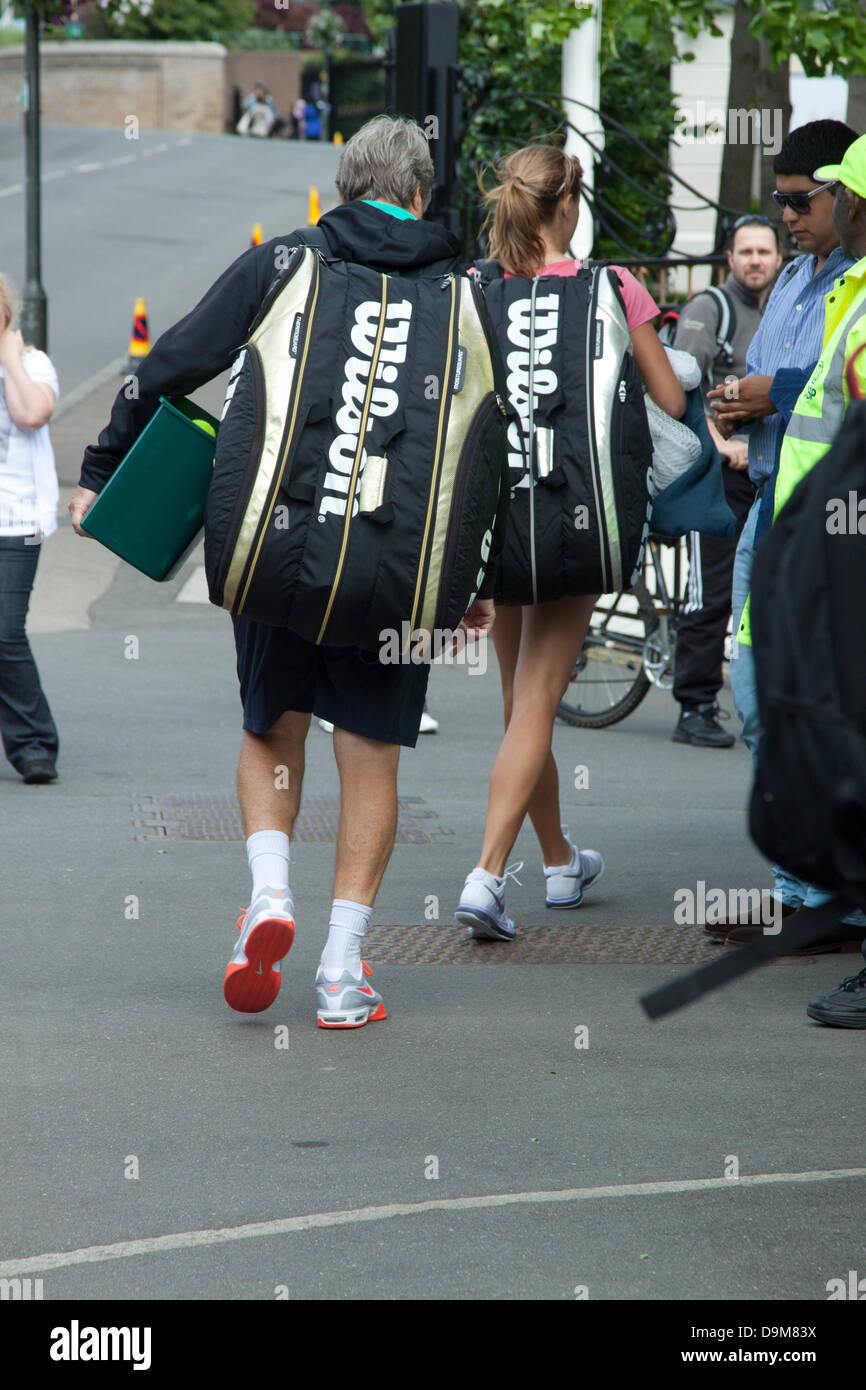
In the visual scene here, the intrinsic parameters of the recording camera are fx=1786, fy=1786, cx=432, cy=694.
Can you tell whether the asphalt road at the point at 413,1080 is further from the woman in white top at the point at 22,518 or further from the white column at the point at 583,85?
the white column at the point at 583,85

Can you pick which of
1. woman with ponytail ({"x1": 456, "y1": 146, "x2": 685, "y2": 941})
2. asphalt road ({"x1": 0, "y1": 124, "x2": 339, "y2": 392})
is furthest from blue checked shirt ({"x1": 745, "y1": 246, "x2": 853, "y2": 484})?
asphalt road ({"x1": 0, "y1": 124, "x2": 339, "y2": 392})

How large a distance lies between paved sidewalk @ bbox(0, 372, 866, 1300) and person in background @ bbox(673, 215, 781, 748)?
1.34 metres

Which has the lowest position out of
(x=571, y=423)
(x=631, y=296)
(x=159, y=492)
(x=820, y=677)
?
(x=159, y=492)

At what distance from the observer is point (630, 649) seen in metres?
8.34

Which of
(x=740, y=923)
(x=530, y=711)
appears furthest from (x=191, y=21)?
(x=740, y=923)

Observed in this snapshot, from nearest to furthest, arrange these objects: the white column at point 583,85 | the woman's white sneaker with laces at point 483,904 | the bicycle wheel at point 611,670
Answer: the woman's white sneaker with laces at point 483,904 < the bicycle wheel at point 611,670 < the white column at point 583,85

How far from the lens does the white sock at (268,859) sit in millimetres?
4219

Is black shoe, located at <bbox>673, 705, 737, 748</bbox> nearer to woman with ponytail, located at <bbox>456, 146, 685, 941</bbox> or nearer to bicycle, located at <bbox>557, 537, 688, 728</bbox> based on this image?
bicycle, located at <bbox>557, 537, 688, 728</bbox>

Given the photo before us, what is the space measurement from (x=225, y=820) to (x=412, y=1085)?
2.55 m

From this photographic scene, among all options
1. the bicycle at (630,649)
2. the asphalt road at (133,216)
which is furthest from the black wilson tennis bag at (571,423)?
the asphalt road at (133,216)

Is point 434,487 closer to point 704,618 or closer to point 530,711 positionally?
point 530,711

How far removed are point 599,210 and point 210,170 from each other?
33392 mm

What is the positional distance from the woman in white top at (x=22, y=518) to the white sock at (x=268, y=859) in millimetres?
2718

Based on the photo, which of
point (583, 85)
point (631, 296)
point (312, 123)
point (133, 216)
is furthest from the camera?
point (312, 123)
